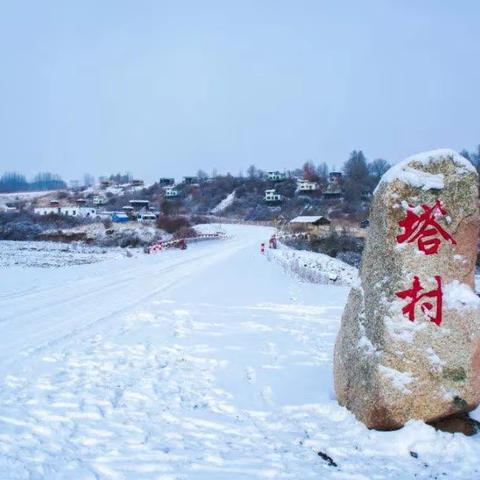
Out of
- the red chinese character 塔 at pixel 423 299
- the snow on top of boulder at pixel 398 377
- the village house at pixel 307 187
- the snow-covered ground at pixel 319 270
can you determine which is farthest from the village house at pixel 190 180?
the snow on top of boulder at pixel 398 377

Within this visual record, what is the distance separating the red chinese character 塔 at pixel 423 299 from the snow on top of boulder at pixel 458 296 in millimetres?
89

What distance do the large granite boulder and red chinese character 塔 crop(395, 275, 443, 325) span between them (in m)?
0.01

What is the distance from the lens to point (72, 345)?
863 cm

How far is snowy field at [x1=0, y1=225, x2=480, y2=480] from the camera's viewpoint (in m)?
4.84

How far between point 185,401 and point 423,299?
2.98m

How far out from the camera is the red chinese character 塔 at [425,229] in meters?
5.75

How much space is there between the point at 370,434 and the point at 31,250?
2748cm

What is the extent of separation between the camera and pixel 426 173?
584 centimetres

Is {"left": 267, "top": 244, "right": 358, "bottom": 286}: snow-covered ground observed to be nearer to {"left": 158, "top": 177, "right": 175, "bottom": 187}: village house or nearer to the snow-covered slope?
the snow-covered slope

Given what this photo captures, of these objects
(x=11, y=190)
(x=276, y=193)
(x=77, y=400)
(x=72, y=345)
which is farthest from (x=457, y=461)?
(x=11, y=190)

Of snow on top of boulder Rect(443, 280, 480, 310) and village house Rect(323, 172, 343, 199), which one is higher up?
village house Rect(323, 172, 343, 199)

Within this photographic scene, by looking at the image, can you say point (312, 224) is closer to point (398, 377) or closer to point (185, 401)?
point (185, 401)

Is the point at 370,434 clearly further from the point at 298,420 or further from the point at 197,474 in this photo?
the point at 197,474

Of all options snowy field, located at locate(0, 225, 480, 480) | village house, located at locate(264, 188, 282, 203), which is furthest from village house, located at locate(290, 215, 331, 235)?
snowy field, located at locate(0, 225, 480, 480)
